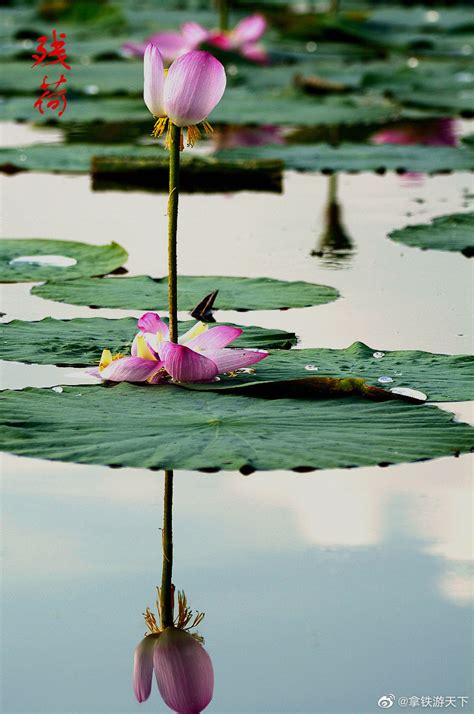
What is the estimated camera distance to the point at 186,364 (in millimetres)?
2465

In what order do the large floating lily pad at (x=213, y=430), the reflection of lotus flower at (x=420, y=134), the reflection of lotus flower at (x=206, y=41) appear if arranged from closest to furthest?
the large floating lily pad at (x=213, y=430) < the reflection of lotus flower at (x=420, y=134) < the reflection of lotus flower at (x=206, y=41)

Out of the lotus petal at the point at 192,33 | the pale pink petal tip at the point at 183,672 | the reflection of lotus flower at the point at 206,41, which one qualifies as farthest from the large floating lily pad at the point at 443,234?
the lotus petal at the point at 192,33

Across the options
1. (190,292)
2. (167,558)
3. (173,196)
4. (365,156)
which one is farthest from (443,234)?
(167,558)

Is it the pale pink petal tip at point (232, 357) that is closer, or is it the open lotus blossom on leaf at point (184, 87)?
the open lotus blossom on leaf at point (184, 87)

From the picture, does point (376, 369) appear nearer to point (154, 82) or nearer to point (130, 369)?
point (130, 369)

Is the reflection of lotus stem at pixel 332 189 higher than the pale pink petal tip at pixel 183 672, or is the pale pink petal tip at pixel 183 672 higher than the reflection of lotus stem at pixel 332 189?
the pale pink petal tip at pixel 183 672

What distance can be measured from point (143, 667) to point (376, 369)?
3.64 ft

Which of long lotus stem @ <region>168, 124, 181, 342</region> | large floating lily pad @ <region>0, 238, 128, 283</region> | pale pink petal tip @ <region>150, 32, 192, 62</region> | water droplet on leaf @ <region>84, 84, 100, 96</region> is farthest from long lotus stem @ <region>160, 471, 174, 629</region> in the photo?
water droplet on leaf @ <region>84, 84, 100, 96</region>

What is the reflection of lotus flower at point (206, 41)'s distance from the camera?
6949mm

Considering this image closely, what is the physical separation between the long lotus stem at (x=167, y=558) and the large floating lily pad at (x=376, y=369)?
1.02ft

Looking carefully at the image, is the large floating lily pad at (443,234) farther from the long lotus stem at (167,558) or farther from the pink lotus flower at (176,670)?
the pink lotus flower at (176,670)

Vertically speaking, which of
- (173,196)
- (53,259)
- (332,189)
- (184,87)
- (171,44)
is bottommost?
(332,189)

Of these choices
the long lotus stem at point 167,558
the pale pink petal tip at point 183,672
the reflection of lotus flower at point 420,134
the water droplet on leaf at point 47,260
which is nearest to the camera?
the pale pink petal tip at point 183,672

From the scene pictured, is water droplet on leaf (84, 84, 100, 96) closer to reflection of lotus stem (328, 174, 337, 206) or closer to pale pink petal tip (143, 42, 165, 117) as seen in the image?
reflection of lotus stem (328, 174, 337, 206)
